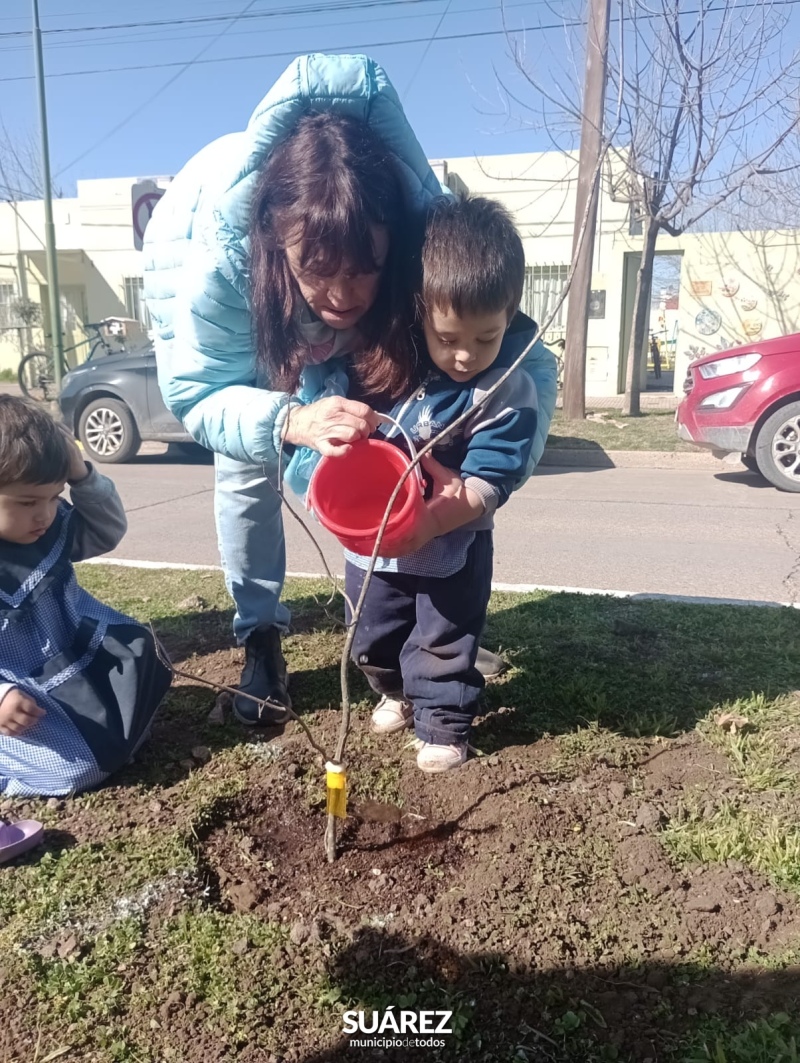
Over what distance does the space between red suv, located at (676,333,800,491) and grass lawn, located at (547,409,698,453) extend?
5.60ft

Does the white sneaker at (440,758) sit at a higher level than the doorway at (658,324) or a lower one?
lower

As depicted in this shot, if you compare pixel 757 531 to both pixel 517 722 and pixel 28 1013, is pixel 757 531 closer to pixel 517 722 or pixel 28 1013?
pixel 517 722

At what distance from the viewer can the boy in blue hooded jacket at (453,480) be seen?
200 cm

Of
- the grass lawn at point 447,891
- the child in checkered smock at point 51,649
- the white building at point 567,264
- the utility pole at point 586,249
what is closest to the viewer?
the grass lawn at point 447,891

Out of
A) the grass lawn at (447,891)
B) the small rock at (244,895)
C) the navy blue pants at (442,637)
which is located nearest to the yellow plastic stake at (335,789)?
the grass lawn at (447,891)

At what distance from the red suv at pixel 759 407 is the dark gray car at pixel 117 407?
18.0ft

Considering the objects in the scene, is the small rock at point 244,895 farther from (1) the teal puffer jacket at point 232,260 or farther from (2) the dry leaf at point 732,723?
(2) the dry leaf at point 732,723

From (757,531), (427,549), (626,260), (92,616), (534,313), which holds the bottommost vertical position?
(757,531)

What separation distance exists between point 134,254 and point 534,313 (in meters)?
11.7

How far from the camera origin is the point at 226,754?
8.27 ft

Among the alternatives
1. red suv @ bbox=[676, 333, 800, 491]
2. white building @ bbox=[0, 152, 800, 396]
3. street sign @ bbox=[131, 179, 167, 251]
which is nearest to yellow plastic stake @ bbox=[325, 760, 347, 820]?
red suv @ bbox=[676, 333, 800, 491]

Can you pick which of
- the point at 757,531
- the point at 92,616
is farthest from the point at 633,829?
the point at 757,531

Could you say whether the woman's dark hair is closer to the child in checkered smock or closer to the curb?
the child in checkered smock

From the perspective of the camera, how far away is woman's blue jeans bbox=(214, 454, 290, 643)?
2.81m
